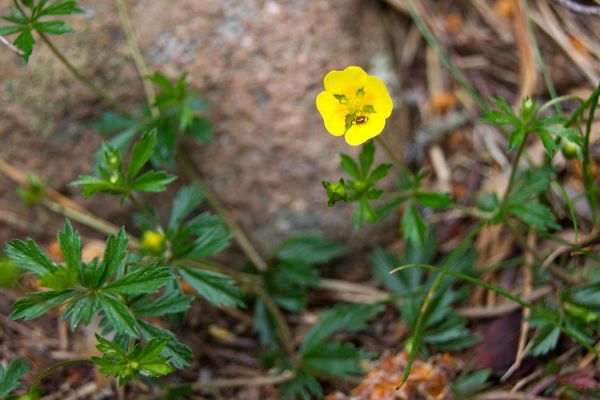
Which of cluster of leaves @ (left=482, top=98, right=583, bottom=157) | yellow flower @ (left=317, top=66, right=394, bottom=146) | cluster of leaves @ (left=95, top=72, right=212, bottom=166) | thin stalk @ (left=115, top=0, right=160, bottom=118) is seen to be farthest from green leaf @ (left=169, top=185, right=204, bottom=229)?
cluster of leaves @ (left=482, top=98, right=583, bottom=157)

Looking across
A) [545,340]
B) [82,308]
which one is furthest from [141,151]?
[545,340]

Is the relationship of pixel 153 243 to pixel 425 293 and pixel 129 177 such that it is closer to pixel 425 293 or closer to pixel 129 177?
pixel 129 177

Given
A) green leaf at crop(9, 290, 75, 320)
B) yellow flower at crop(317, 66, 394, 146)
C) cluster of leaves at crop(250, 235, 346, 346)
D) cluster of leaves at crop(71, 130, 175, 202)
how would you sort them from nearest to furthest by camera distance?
green leaf at crop(9, 290, 75, 320) → yellow flower at crop(317, 66, 394, 146) → cluster of leaves at crop(71, 130, 175, 202) → cluster of leaves at crop(250, 235, 346, 346)

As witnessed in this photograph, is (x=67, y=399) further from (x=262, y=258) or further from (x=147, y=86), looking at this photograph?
(x=147, y=86)

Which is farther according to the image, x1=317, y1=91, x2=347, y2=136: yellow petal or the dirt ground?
the dirt ground

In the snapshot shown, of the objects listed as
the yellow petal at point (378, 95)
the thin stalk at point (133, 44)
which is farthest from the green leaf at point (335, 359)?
the thin stalk at point (133, 44)

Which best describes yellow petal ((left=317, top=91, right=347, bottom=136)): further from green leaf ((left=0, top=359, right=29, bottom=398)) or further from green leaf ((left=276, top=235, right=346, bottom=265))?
green leaf ((left=0, top=359, right=29, bottom=398))
